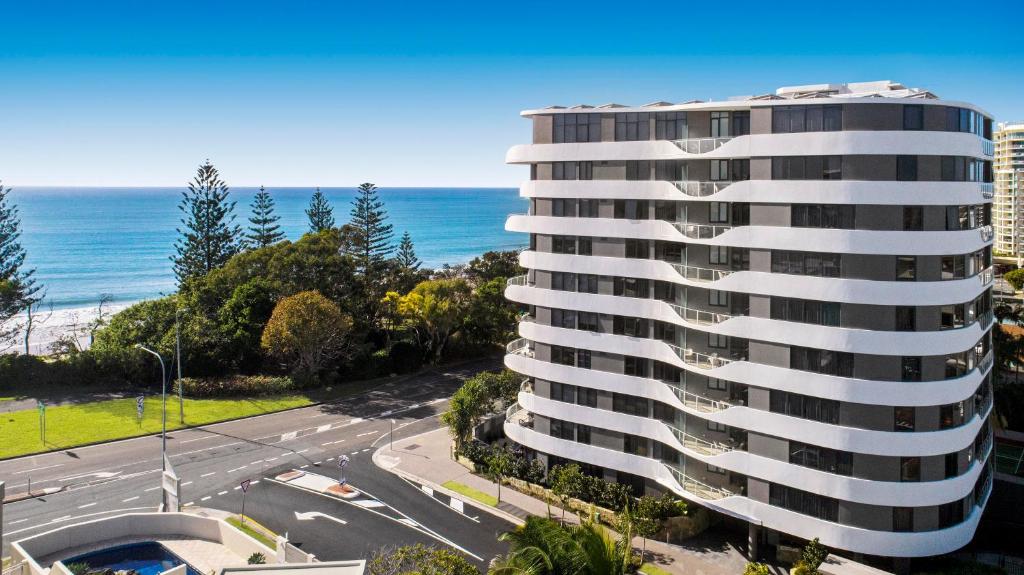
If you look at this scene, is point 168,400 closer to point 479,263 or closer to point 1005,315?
point 479,263

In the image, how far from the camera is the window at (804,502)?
88.1 feet

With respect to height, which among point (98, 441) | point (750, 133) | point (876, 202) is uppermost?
point (750, 133)

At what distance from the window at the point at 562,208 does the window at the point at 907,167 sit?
13706 millimetres

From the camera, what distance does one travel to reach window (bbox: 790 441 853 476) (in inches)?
1040

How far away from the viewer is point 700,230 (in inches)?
1200

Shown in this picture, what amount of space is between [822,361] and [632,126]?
42.2 ft

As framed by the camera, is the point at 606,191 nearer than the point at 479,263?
Yes

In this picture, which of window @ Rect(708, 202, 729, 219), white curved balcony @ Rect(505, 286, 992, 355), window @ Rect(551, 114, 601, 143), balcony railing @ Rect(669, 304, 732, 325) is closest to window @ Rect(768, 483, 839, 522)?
white curved balcony @ Rect(505, 286, 992, 355)

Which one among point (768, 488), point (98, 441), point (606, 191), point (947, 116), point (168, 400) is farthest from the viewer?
point (168, 400)

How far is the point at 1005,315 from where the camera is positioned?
57250mm

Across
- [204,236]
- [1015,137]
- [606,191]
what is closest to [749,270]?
[606,191]

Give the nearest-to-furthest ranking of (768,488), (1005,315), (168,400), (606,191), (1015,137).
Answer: (768,488), (606,191), (168,400), (1005,315), (1015,137)

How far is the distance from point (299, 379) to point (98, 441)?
14239mm

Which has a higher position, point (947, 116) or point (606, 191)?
point (947, 116)
